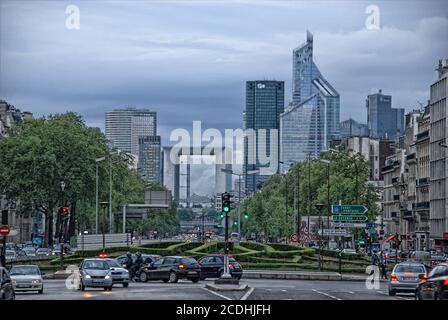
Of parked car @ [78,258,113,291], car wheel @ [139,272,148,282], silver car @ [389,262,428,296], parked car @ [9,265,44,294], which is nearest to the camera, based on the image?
parked car @ [9,265,44,294]

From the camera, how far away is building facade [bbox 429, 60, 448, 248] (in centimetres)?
15200

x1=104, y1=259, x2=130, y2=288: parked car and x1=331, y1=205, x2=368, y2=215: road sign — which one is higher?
x1=331, y1=205, x2=368, y2=215: road sign

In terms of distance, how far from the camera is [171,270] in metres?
74.2

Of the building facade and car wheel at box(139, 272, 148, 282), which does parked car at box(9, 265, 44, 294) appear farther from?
the building facade

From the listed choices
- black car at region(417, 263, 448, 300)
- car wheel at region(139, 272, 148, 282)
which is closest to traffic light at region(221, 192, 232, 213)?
car wheel at region(139, 272, 148, 282)

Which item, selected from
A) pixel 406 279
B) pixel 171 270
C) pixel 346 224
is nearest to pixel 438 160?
pixel 346 224

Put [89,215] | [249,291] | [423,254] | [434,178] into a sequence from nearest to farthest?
[249,291] → [423,254] → [434,178] → [89,215]

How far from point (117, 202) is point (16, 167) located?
3564cm

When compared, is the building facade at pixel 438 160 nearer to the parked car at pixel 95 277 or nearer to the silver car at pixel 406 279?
the silver car at pixel 406 279

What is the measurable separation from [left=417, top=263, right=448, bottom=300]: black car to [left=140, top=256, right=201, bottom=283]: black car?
27.4 meters

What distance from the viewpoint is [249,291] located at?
5853 centimetres

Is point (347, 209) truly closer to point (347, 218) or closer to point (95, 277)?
point (347, 218)
